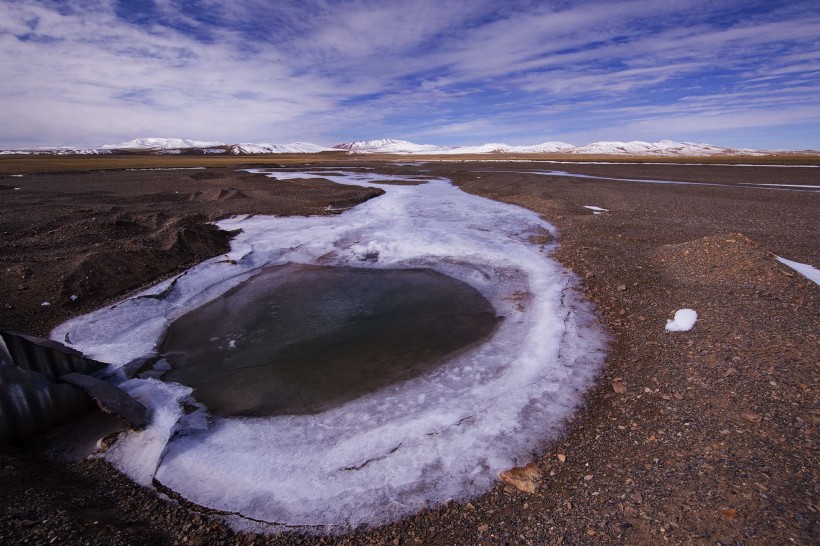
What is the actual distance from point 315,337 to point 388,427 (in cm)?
312

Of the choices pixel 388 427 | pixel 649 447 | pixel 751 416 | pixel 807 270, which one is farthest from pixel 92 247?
pixel 807 270

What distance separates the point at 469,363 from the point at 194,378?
4700 millimetres

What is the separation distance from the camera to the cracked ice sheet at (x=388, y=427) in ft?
14.4

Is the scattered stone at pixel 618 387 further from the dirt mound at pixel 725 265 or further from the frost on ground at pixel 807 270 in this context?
the frost on ground at pixel 807 270

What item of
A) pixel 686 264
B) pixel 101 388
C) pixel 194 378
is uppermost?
pixel 686 264

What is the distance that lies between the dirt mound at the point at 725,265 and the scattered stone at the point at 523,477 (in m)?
6.98

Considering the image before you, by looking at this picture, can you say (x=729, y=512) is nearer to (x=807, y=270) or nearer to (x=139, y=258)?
(x=807, y=270)

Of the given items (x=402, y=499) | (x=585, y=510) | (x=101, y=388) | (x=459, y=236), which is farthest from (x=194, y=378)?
(x=459, y=236)

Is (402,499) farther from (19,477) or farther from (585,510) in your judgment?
(19,477)

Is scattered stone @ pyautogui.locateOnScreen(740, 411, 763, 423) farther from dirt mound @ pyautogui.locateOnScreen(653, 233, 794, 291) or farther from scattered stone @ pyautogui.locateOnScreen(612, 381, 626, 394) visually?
dirt mound @ pyautogui.locateOnScreen(653, 233, 794, 291)

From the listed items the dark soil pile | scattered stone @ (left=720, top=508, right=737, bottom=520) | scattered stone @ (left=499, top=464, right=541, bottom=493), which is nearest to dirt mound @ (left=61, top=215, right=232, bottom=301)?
the dark soil pile

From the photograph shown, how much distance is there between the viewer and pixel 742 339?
21.4 feet

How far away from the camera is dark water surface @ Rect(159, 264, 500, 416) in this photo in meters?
6.38

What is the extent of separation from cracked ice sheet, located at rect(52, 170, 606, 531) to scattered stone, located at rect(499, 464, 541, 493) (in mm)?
119
